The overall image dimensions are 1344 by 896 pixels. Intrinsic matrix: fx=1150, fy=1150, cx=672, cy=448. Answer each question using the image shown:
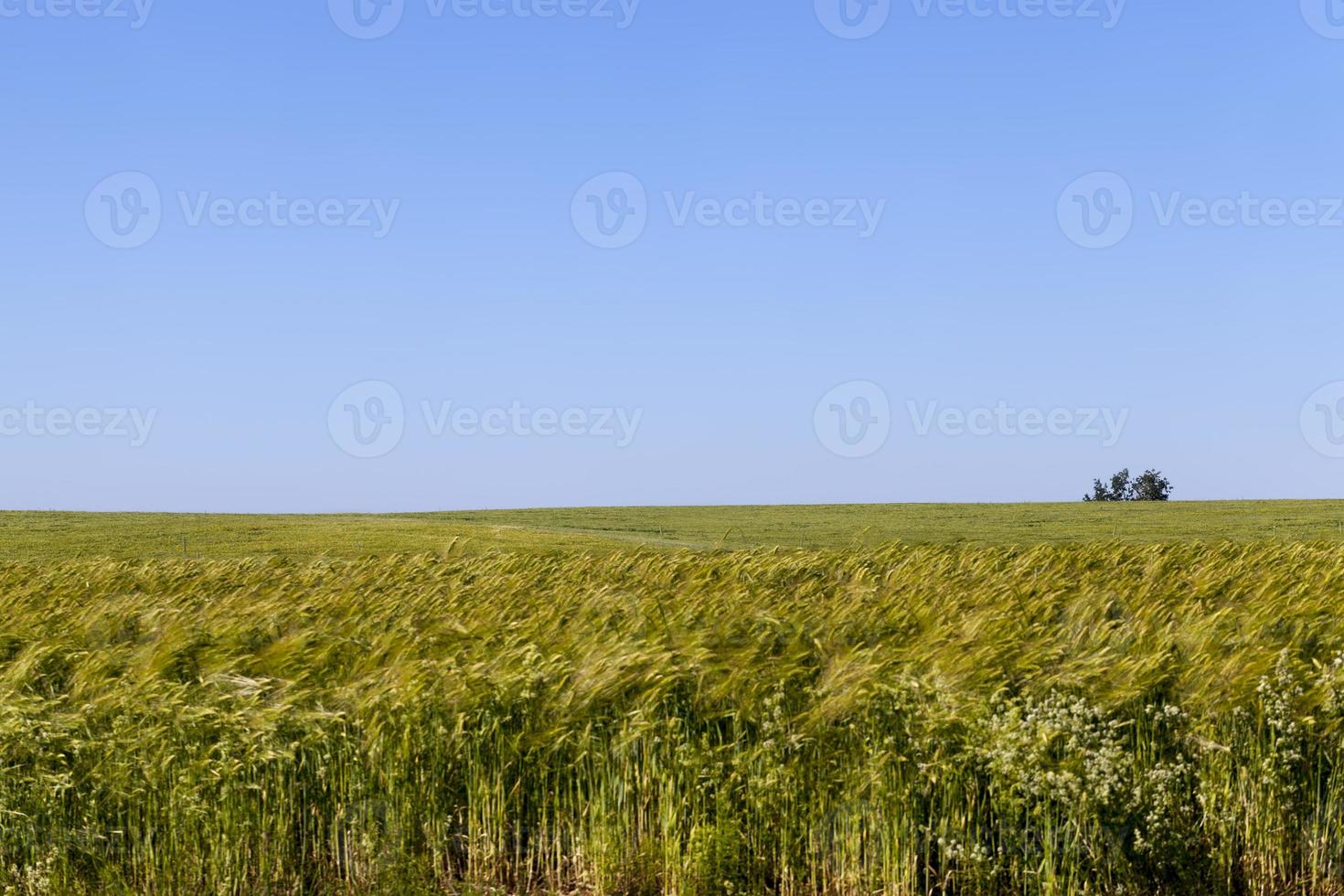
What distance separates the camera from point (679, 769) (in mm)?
6539

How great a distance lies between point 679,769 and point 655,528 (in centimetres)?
2854

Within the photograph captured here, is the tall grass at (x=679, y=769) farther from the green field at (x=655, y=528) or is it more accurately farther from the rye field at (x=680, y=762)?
the green field at (x=655, y=528)

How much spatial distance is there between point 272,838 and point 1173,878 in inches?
203

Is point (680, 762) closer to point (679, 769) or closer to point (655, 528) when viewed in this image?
point (679, 769)

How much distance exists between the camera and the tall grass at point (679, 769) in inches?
248

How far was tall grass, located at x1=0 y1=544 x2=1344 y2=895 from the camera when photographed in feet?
20.7

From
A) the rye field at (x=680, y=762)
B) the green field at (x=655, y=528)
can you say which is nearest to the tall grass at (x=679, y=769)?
the rye field at (x=680, y=762)

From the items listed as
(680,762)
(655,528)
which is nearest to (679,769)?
(680,762)

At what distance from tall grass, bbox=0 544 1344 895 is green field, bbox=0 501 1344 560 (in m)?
12.6

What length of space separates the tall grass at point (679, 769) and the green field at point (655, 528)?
41.3 feet

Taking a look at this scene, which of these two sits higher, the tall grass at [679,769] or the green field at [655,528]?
the green field at [655,528]

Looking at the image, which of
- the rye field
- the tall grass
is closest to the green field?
the rye field

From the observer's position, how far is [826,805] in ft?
20.9

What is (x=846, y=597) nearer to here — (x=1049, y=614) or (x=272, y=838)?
(x=1049, y=614)
